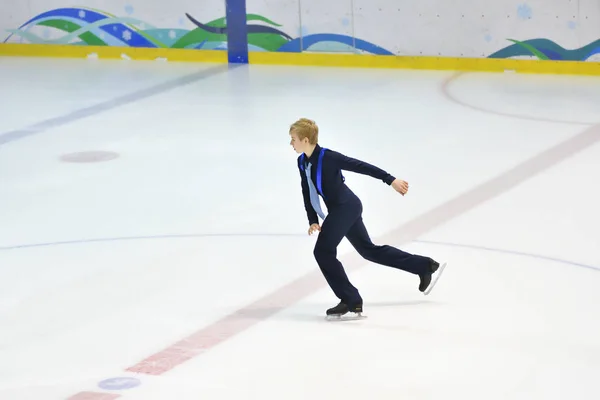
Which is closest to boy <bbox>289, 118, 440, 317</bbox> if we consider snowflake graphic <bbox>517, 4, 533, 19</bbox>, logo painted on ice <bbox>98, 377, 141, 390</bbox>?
logo painted on ice <bbox>98, 377, 141, 390</bbox>

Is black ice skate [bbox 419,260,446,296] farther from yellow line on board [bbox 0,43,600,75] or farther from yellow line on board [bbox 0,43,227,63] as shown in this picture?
yellow line on board [bbox 0,43,227,63]

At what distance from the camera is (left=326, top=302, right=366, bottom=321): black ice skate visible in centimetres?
685

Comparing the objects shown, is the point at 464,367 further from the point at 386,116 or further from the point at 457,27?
the point at 457,27

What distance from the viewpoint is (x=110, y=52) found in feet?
56.1

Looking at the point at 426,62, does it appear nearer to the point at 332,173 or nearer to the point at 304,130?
the point at 332,173

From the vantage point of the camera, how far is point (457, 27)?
14.8m

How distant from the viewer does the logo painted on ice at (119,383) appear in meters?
6.02

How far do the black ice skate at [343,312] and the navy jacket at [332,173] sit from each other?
53 cm

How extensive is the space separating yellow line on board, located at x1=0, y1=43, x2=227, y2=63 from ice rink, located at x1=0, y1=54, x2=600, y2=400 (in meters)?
1.79

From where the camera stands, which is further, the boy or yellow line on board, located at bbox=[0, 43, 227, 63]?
yellow line on board, located at bbox=[0, 43, 227, 63]

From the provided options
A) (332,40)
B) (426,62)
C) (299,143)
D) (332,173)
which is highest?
(299,143)

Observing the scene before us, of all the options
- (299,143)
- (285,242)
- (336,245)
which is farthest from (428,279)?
(285,242)

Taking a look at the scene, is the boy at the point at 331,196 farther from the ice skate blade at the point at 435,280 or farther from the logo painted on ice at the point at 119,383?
the logo painted on ice at the point at 119,383

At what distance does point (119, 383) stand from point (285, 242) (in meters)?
2.71
